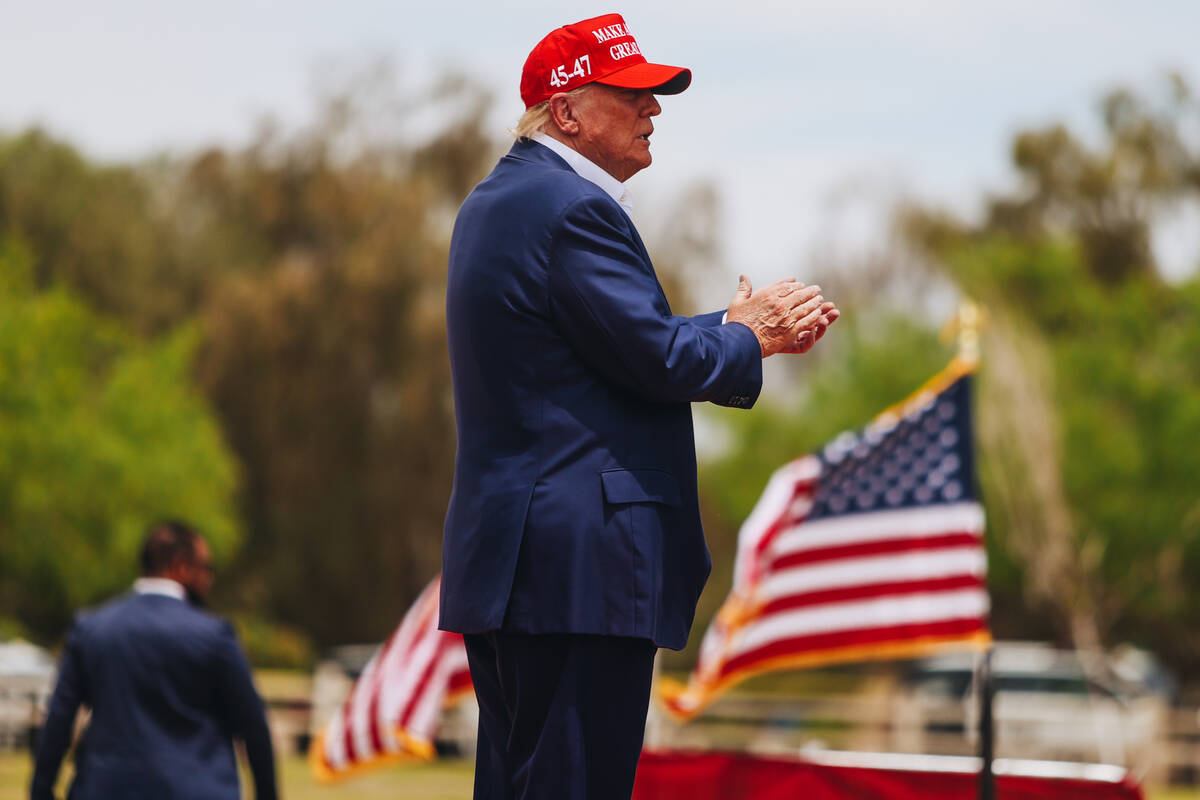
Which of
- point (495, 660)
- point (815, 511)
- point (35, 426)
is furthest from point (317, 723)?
point (495, 660)

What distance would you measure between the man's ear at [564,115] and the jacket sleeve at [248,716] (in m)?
2.88

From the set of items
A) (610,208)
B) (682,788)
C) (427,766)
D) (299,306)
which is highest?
(299,306)

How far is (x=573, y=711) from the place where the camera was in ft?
9.05

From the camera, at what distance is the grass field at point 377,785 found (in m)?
17.3

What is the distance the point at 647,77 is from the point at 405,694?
6.03 metres

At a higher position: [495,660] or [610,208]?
[610,208]

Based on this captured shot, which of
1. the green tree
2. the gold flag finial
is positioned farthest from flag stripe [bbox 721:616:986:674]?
the green tree

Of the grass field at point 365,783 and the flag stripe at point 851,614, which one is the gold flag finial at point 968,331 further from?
the grass field at point 365,783

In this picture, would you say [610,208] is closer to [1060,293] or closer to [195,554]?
[195,554]

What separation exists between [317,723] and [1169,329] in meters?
17.6

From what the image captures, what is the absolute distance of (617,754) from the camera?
279 cm

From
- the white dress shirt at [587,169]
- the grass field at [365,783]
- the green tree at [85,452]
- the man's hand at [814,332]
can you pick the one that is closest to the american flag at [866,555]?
the man's hand at [814,332]

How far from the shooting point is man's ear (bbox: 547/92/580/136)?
307cm

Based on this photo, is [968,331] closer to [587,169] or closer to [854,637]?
[854,637]
